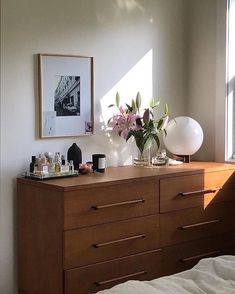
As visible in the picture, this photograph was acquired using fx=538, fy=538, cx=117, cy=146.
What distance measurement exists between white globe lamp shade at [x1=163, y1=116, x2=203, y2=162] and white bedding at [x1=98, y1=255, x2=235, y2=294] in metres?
1.53

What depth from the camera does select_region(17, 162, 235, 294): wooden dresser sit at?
2.75 m

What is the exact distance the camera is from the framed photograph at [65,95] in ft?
10.2

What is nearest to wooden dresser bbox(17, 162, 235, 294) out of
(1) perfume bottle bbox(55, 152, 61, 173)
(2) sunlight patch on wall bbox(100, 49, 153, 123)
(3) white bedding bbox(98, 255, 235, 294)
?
(1) perfume bottle bbox(55, 152, 61, 173)

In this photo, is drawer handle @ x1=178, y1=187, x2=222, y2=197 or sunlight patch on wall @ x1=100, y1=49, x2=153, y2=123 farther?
sunlight patch on wall @ x1=100, y1=49, x2=153, y2=123

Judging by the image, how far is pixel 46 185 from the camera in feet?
9.13

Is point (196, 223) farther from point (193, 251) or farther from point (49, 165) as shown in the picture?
Result: point (49, 165)

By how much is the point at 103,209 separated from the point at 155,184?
0.39m

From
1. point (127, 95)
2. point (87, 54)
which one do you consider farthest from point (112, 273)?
point (87, 54)

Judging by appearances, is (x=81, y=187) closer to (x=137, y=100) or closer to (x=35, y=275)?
(x=35, y=275)

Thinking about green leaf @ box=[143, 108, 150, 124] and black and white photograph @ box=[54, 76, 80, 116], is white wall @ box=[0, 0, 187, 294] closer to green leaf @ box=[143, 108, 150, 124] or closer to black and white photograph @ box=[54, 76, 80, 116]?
black and white photograph @ box=[54, 76, 80, 116]

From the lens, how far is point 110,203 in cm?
288

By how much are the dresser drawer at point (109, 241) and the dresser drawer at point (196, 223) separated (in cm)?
9

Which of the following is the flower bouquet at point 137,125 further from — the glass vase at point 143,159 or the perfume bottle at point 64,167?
the perfume bottle at point 64,167

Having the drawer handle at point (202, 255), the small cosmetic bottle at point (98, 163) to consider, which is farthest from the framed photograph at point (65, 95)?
the drawer handle at point (202, 255)
